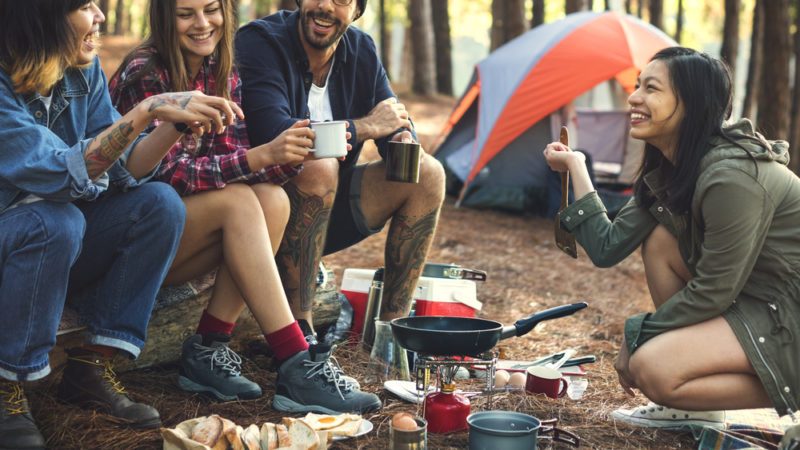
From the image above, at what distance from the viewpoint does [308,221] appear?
2.92 metres

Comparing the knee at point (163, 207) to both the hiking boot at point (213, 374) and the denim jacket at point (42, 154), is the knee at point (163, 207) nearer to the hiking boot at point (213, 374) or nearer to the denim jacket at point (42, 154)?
the denim jacket at point (42, 154)

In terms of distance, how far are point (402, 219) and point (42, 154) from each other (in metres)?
1.52

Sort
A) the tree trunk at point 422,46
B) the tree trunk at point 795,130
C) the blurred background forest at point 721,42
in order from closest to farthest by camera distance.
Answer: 1. the blurred background forest at point 721,42
2. the tree trunk at point 795,130
3. the tree trunk at point 422,46

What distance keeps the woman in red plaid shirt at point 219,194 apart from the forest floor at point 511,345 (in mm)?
197

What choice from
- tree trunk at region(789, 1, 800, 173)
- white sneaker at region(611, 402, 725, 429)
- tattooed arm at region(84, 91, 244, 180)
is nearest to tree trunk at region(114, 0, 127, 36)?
tree trunk at region(789, 1, 800, 173)

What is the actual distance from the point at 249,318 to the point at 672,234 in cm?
173

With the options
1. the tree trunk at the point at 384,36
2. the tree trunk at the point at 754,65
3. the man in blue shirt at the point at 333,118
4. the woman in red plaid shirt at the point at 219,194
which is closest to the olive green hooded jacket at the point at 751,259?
the man in blue shirt at the point at 333,118

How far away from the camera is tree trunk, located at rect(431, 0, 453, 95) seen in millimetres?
13984

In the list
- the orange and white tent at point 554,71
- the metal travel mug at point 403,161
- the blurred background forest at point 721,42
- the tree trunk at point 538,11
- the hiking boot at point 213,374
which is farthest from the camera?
the tree trunk at point 538,11

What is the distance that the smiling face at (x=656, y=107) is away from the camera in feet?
8.21

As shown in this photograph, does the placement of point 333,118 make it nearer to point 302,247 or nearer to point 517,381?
point 302,247

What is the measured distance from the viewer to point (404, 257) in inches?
127

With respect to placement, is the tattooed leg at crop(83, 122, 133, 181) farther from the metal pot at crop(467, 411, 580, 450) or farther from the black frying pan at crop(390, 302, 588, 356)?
the metal pot at crop(467, 411, 580, 450)

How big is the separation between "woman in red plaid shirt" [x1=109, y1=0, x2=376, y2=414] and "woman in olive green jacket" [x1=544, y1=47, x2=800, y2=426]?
1.10 m
